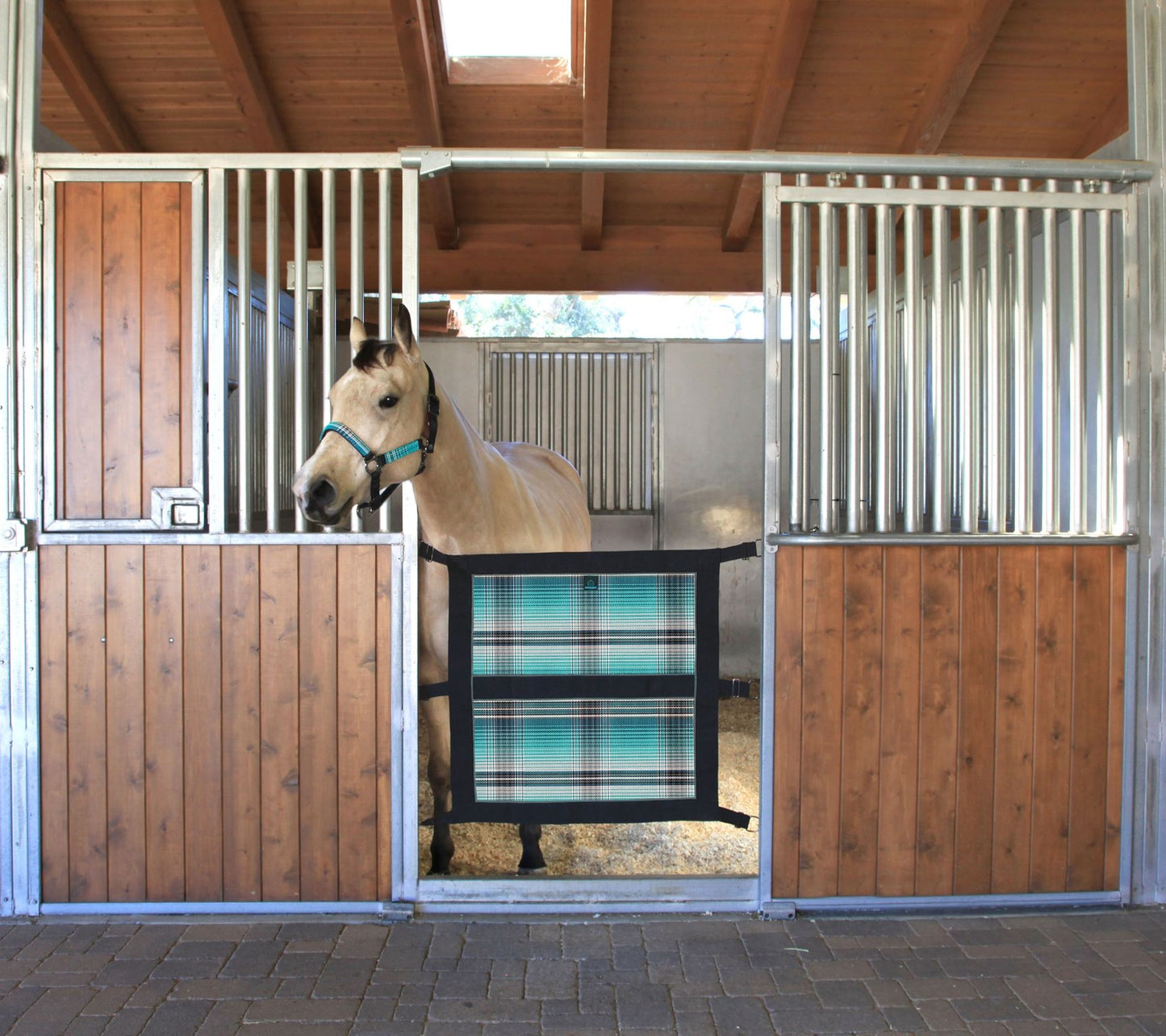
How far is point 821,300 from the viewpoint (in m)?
2.30

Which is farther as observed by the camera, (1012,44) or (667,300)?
(667,300)

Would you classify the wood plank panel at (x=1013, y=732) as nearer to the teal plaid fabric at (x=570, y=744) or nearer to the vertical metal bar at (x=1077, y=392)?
Answer: the vertical metal bar at (x=1077, y=392)

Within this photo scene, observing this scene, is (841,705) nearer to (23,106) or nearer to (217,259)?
(217,259)

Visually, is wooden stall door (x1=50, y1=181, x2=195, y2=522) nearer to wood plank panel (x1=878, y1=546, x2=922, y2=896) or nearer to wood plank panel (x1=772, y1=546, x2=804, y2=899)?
wood plank panel (x1=772, y1=546, x2=804, y2=899)

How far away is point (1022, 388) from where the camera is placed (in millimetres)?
2389

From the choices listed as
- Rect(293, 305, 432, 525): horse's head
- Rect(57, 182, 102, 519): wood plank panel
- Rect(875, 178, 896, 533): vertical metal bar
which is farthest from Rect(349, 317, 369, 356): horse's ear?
Rect(875, 178, 896, 533): vertical metal bar

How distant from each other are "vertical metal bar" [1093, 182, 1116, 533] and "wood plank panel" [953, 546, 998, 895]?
0.41 metres

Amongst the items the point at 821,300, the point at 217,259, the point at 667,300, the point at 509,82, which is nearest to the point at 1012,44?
the point at 509,82

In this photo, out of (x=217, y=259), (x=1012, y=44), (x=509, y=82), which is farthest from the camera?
(x=509, y=82)

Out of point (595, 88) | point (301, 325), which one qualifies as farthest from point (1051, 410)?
point (595, 88)

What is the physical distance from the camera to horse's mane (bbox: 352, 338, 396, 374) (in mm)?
2129

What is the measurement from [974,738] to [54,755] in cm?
246

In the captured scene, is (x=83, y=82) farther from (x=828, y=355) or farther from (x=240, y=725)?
(x=828, y=355)

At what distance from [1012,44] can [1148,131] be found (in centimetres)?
307
